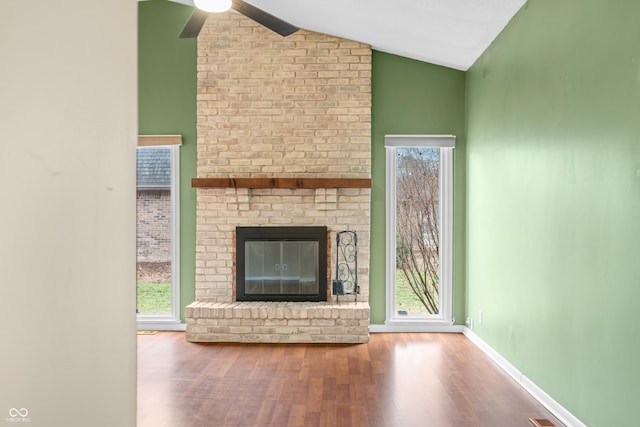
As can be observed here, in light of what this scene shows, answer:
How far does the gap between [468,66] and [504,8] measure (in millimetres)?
1511

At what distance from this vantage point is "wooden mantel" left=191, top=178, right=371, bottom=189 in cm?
536

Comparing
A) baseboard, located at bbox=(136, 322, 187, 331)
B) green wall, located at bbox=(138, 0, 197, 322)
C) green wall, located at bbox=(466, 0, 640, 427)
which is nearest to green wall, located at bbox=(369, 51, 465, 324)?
green wall, located at bbox=(466, 0, 640, 427)

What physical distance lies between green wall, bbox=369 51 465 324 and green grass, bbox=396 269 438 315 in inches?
7.5

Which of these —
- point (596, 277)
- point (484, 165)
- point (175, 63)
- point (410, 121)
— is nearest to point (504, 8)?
point (484, 165)

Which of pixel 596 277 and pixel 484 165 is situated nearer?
pixel 596 277

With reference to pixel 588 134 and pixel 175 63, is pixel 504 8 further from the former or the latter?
pixel 175 63

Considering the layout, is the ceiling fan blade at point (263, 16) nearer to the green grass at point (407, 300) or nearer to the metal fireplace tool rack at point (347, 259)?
the metal fireplace tool rack at point (347, 259)

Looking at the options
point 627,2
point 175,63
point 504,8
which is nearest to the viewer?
point 627,2

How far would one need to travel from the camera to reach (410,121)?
5625 millimetres

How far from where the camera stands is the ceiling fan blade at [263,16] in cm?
340

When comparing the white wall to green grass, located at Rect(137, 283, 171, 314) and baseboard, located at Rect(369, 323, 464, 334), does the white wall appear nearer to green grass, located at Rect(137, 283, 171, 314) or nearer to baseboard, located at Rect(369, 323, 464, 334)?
baseboard, located at Rect(369, 323, 464, 334)

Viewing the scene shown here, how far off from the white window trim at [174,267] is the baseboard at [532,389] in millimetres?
3215

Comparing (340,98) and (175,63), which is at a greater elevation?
(175,63)

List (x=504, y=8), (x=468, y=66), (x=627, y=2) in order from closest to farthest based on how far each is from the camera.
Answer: (x=627, y=2) < (x=504, y=8) < (x=468, y=66)
